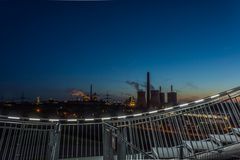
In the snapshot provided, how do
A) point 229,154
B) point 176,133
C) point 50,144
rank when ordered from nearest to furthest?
1. point 50,144
2. point 229,154
3. point 176,133

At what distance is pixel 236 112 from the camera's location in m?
6.12

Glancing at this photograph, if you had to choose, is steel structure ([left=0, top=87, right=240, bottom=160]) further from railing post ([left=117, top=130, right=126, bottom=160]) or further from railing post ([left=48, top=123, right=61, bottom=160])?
railing post ([left=117, top=130, right=126, bottom=160])

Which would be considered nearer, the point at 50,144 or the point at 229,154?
the point at 50,144

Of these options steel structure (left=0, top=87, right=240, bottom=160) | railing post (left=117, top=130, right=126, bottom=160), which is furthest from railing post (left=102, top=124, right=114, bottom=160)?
steel structure (left=0, top=87, right=240, bottom=160)

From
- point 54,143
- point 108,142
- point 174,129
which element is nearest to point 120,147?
point 108,142

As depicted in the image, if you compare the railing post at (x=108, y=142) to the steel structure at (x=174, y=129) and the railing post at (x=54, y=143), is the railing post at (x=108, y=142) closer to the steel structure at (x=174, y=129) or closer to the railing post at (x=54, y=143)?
the steel structure at (x=174, y=129)

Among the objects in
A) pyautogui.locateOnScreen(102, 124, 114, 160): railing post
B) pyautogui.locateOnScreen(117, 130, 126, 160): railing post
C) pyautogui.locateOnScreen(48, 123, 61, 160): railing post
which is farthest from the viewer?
pyautogui.locateOnScreen(48, 123, 61, 160): railing post

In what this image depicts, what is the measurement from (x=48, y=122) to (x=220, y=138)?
146 inches

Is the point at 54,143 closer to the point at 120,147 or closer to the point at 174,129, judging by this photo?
the point at 120,147

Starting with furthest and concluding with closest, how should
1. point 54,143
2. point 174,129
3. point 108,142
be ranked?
point 174,129 → point 54,143 → point 108,142

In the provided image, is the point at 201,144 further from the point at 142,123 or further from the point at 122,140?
the point at 122,140

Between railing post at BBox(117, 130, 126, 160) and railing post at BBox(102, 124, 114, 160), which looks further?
railing post at BBox(102, 124, 114, 160)

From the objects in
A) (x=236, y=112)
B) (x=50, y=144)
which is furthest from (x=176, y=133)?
(x=50, y=144)

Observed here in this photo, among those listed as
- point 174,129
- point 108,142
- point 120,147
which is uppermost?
point 174,129
